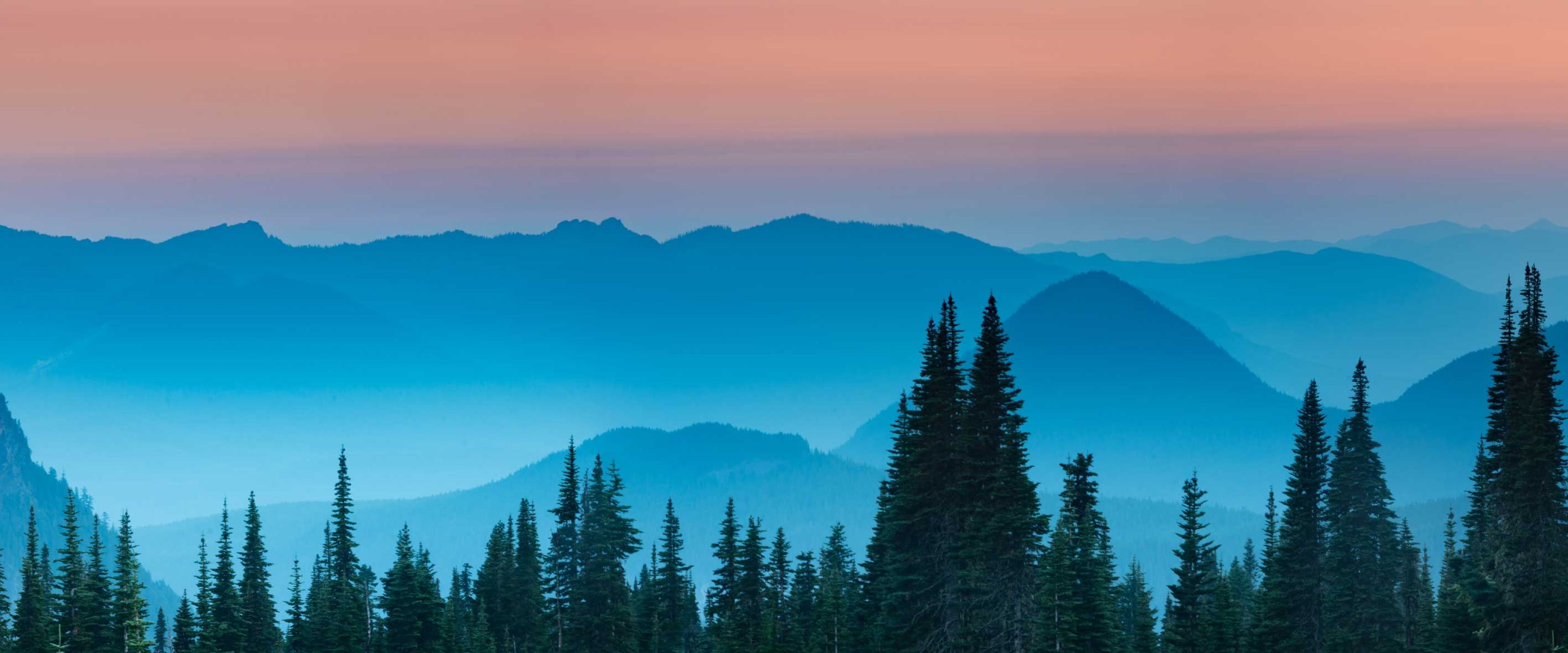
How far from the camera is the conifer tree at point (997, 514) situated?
6438 centimetres

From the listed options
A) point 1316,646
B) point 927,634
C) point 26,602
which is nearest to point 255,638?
point 26,602

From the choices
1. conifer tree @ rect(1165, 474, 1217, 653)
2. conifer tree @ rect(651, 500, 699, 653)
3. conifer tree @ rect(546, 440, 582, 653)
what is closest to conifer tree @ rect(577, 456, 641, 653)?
conifer tree @ rect(546, 440, 582, 653)

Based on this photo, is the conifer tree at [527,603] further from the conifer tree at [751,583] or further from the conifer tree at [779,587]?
the conifer tree at [751,583]

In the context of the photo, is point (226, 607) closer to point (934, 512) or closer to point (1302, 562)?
point (934, 512)

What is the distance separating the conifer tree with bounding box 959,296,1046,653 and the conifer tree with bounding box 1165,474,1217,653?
52.1ft

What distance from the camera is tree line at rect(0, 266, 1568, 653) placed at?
6644cm

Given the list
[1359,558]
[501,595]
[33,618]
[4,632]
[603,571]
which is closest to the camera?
[1359,558]

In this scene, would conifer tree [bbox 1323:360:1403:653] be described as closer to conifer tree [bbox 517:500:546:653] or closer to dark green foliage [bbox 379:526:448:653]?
dark green foliage [bbox 379:526:448:653]

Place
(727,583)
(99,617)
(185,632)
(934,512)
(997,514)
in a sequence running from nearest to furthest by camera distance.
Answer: (997,514) < (934,512) < (99,617) < (185,632) < (727,583)

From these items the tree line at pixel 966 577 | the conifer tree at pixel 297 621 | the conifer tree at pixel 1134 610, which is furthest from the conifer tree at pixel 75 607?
the conifer tree at pixel 1134 610

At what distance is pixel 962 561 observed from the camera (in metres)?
66.6

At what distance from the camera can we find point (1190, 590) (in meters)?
83.1

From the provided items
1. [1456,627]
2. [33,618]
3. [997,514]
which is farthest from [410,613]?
[1456,627]

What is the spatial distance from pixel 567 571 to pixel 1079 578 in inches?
1221
